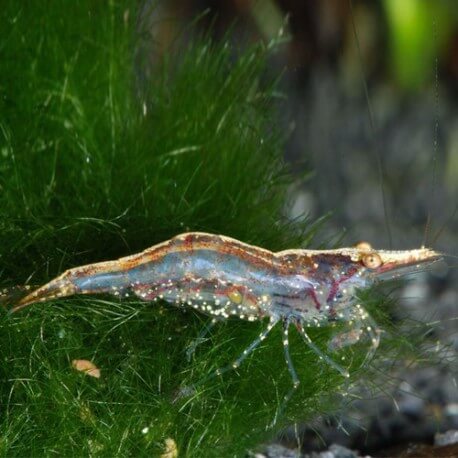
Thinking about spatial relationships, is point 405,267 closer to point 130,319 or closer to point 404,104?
point 130,319

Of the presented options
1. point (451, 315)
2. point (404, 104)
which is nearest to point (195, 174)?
point (451, 315)

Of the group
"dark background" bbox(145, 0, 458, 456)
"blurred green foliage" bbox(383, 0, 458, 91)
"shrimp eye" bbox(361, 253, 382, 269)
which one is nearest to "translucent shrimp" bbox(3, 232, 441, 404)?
"shrimp eye" bbox(361, 253, 382, 269)

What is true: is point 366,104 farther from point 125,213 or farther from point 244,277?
point 244,277

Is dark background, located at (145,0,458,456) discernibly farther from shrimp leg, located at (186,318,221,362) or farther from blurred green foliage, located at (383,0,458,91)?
shrimp leg, located at (186,318,221,362)

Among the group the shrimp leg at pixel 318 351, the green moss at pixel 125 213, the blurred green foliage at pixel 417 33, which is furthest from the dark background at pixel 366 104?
the shrimp leg at pixel 318 351

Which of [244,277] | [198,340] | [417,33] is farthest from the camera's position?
[417,33]

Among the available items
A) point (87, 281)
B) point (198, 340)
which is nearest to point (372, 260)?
point (198, 340)
